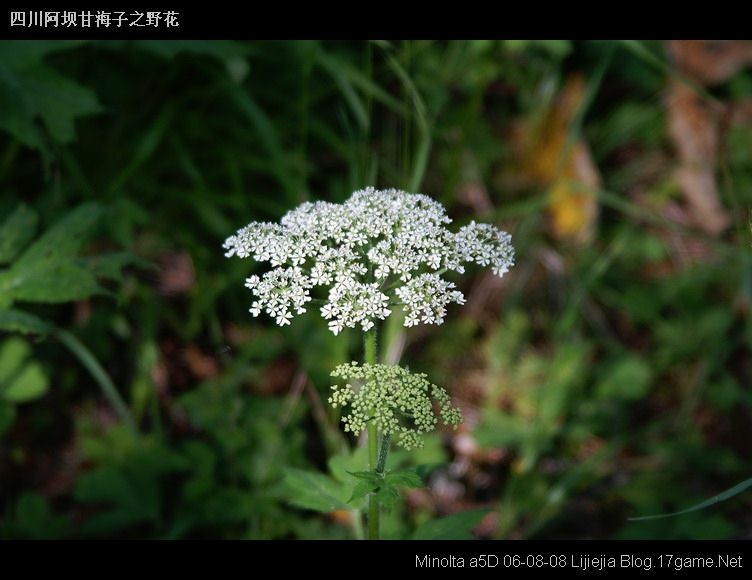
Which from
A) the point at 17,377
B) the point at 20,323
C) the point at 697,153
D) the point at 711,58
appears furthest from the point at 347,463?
the point at 711,58

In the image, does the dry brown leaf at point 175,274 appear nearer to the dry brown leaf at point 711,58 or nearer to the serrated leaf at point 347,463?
the serrated leaf at point 347,463

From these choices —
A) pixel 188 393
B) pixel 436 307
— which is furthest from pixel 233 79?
pixel 436 307

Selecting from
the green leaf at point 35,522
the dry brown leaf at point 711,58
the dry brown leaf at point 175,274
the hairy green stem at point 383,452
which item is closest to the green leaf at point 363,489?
the hairy green stem at point 383,452

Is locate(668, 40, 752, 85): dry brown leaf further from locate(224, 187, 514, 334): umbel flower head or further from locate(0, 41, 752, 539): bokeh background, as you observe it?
locate(224, 187, 514, 334): umbel flower head

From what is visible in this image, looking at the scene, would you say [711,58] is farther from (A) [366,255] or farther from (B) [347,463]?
(B) [347,463]
